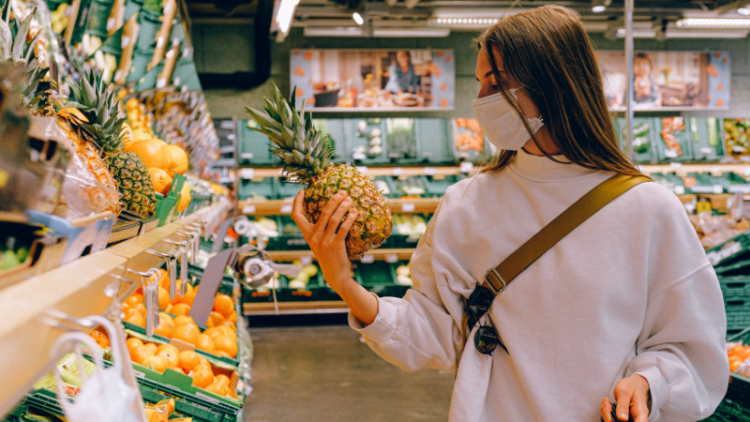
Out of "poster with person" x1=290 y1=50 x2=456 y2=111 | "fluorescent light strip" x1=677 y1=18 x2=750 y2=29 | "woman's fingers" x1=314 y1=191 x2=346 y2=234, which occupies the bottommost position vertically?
"woman's fingers" x1=314 y1=191 x2=346 y2=234

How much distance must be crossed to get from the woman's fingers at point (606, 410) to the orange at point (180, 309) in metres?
2.00

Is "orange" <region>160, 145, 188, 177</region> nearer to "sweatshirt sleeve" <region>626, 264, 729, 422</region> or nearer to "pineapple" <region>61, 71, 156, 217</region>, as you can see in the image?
"pineapple" <region>61, 71, 156, 217</region>

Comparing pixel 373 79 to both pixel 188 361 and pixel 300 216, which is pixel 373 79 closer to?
pixel 188 361

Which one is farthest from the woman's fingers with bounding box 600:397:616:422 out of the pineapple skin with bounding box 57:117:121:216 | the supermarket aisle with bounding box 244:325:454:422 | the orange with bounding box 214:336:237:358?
the supermarket aisle with bounding box 244:325:454:422

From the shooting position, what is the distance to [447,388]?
4.15 m

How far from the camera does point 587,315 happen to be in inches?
44.9

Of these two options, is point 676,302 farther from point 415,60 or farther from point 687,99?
point 687,99

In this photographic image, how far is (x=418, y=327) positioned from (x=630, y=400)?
50 cm

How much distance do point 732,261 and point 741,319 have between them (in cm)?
36

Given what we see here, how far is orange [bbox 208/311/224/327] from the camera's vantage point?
2.74 meters

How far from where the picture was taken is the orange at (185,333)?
2.06m

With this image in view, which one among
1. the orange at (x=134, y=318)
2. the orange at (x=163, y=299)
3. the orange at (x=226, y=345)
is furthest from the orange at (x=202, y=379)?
the orange at (x=163, y=299)

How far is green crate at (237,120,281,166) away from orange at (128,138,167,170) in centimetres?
435

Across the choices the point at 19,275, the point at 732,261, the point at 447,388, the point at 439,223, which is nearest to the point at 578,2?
the point at 732,261
